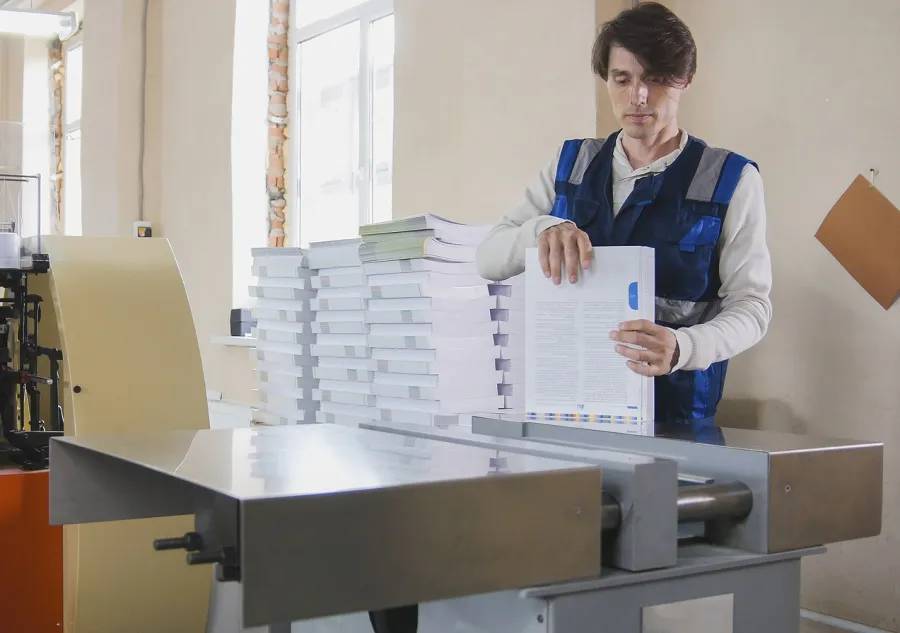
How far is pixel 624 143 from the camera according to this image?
1.61 meters

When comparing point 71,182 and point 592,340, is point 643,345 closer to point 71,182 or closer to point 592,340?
point 592,340

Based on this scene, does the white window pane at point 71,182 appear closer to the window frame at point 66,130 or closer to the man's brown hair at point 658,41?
the window frame at point 66,130

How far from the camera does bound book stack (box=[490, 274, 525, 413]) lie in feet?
7.23

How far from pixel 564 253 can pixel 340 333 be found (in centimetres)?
135

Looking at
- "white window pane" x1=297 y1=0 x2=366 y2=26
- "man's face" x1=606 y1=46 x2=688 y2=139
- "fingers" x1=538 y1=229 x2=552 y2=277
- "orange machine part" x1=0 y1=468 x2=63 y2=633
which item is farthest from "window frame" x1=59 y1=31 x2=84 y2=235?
"fingers" x1=538 y1=229 x2=552 y2=277

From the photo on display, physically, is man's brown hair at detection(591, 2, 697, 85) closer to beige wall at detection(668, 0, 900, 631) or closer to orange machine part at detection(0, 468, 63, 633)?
beige wall at detection(668, 0, 900, 631)

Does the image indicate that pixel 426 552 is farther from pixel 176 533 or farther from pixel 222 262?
pixel 222 262

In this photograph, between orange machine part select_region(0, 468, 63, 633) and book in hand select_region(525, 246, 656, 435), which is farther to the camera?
orange machine part select_region(0, 468, 63, 633)

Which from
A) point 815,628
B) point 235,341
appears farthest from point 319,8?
point 815,628

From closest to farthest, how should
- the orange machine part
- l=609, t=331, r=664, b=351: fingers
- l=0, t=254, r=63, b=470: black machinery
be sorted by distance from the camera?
1. l=609, t=331, r=664, b=351: fingers
2. the orange machine part
3. l=0, t=254, r=63, b=470: black machinery

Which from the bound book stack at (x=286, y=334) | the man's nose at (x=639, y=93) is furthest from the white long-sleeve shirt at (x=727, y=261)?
the bound book stack at (x=286, y=334)

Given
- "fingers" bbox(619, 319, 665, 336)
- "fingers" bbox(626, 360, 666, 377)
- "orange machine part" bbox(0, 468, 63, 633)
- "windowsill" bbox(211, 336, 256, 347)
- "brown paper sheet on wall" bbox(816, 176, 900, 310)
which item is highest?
"brown paper sheet on wall" bbox(816, 176, 900, 310)

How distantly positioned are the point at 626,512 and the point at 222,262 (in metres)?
3.89

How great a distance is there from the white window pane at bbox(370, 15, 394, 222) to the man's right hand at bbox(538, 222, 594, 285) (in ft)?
9.17
